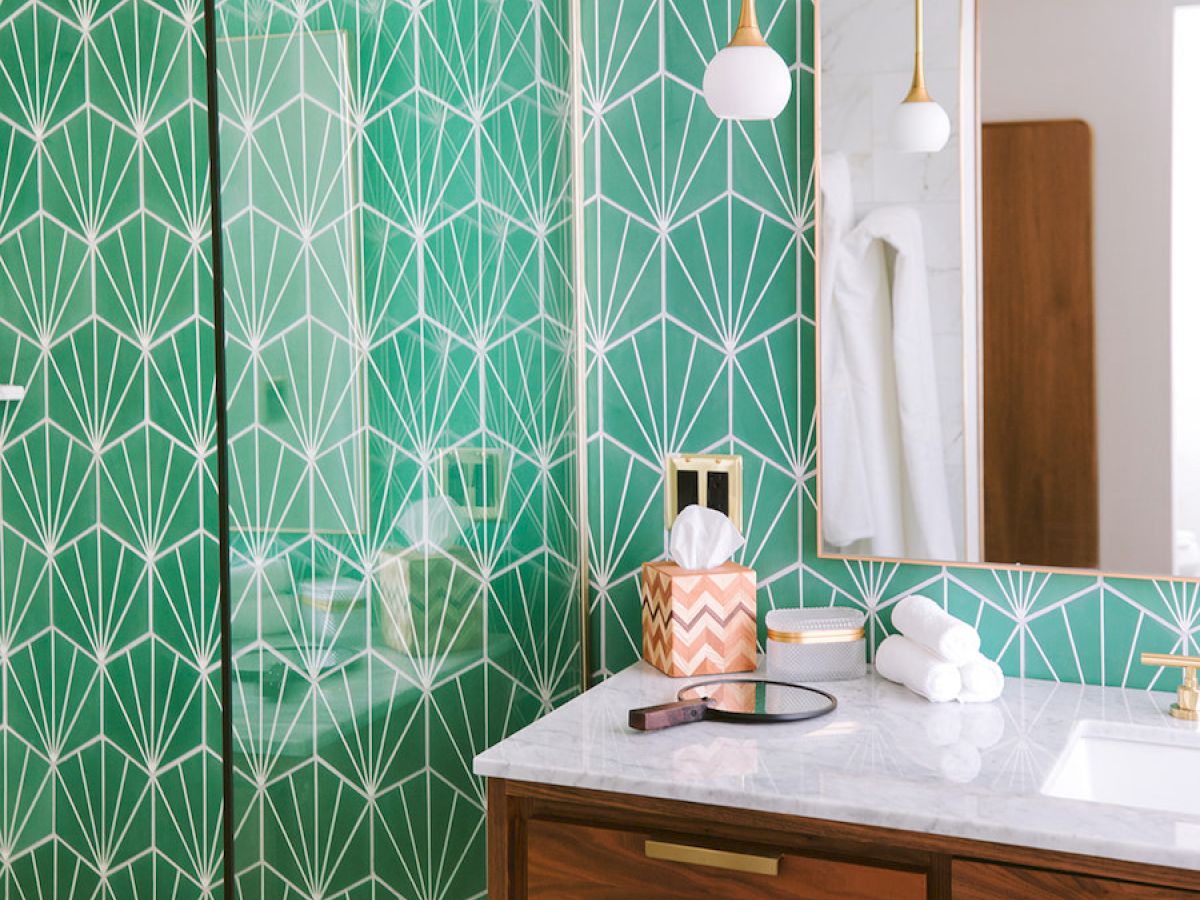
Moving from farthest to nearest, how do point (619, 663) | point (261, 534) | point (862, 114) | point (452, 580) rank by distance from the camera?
1. point (619, 663)
2. point (862, 114)
3. point (452, 580)
4. point (261, 534)

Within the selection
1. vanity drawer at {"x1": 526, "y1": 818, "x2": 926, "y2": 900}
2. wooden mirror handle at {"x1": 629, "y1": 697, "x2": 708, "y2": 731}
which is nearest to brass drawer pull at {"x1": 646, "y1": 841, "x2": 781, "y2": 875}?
vanity drawer at {"x1": 526, "y1": 818, "x2": 926, "y2": 900}

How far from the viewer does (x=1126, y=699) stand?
1.68m

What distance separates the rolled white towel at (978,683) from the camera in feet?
5.44

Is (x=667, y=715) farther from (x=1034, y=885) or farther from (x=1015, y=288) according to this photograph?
(x=1015, y=288)

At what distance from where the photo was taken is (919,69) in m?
1.77

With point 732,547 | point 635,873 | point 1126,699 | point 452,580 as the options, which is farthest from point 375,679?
point 1126,699

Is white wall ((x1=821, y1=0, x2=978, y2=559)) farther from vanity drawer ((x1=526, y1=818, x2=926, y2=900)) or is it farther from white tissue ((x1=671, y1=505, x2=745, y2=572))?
vanity drawer ((x1=526, y1=818, x2=926, y2=900))

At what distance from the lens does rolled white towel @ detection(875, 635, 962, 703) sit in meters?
1.65

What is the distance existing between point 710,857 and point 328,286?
2.55 feet

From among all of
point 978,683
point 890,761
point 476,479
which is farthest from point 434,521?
point 978,683

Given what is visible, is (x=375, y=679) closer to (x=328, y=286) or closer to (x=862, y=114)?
(x=328, y=286)

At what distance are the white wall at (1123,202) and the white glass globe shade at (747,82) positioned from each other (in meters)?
0.34

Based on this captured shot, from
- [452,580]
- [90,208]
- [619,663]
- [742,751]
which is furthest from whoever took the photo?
[90,208]

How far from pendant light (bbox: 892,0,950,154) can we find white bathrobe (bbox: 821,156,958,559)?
3.6 inches
